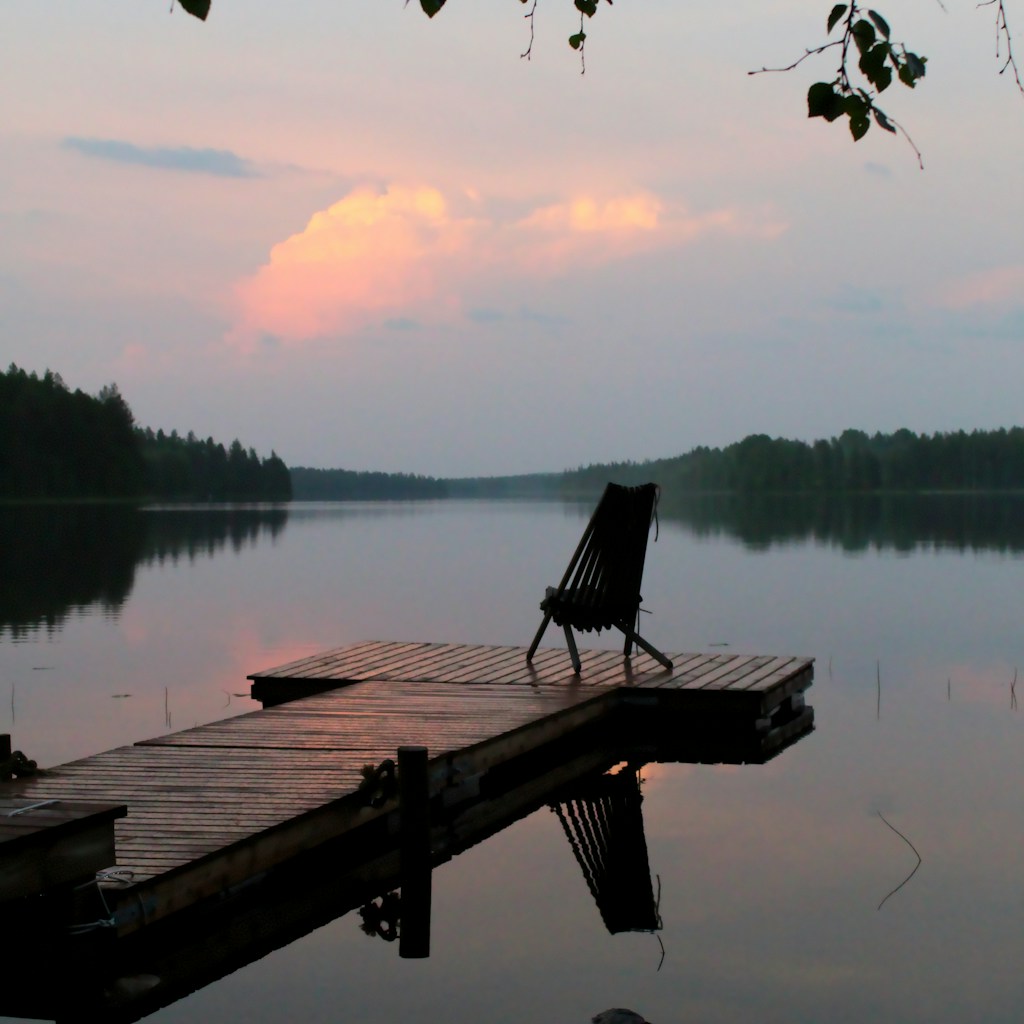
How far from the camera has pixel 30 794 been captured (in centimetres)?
608

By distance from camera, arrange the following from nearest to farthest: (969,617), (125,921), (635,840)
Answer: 1. (125,921)
2. (635,840)
3. (969,617)

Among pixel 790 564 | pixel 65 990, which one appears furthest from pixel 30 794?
pixel 790 564

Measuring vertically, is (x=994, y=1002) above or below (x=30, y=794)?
below

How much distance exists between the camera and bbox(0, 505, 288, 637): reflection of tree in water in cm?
2225

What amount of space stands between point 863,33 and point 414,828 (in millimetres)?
4466

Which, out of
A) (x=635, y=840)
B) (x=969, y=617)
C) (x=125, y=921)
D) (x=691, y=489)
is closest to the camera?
(x=125, y=921)

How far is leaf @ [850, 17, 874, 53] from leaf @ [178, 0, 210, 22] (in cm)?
150

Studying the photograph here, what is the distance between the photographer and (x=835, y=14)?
3.17m

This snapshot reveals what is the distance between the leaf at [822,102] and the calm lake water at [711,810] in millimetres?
3394

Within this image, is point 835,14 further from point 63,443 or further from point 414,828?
point 63,443

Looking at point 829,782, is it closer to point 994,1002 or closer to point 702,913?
point 702,913

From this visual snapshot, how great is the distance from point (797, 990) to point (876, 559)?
28578mm

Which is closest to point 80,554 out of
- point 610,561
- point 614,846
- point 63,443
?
point 610,561

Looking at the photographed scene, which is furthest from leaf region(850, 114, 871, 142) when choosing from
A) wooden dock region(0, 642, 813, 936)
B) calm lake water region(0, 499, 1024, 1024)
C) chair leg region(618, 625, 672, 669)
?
chair leg region(618, 625, 672, 669)
